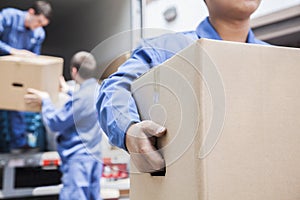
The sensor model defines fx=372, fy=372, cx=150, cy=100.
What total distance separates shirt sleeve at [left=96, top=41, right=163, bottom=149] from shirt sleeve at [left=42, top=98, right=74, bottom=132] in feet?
6.26

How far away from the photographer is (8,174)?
3078 millimetres

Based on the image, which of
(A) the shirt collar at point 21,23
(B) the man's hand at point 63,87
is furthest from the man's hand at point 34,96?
(A) the shirt collar at point 21,23

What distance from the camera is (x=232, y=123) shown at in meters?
0.66

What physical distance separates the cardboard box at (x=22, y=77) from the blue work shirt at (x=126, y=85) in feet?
6.07

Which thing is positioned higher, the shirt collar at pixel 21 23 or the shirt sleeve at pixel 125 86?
the shirt collar at pixel 21 23

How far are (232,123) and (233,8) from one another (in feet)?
1.70

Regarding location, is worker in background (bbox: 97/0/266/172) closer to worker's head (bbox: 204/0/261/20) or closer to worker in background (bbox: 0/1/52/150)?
worker's head (bbox: 204/0/261/20)

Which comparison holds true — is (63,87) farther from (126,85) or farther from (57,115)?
(126,85)

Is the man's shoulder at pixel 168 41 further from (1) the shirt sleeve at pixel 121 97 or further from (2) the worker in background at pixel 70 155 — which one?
(2) the worker in background at pixel 70 155

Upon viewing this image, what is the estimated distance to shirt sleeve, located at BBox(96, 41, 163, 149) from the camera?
832 mm

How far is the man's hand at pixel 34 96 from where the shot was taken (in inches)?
108

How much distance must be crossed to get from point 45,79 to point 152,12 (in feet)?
3.86

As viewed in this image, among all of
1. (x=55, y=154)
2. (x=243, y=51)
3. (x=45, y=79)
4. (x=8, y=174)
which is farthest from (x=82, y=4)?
(x=243, y=51)

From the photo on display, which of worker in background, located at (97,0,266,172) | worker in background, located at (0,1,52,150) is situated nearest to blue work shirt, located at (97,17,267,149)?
worker in background, located at (97,0,266,172)
